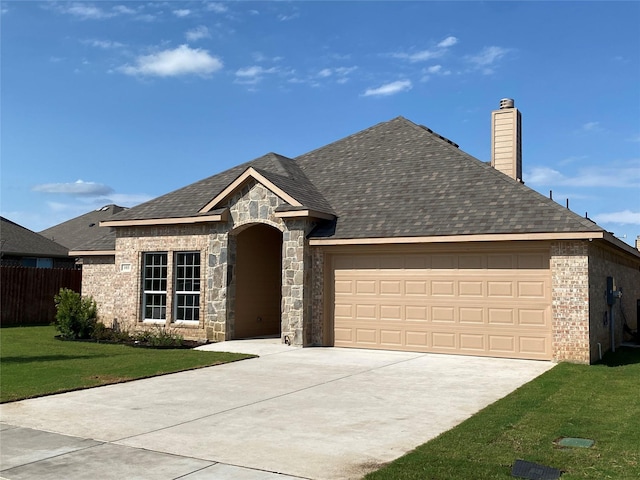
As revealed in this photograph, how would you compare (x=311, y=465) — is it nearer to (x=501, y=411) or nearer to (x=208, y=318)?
(x=501, y=411)

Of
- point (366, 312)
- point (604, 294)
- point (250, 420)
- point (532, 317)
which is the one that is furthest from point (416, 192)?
point (250, 420)

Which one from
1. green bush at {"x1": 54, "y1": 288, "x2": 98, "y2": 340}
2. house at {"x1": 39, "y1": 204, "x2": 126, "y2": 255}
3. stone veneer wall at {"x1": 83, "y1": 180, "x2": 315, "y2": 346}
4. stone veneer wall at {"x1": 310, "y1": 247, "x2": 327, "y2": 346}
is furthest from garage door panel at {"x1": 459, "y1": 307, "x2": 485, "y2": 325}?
house at {"x1": 39, "y1": 204, "x2": 126, "y2": 255}

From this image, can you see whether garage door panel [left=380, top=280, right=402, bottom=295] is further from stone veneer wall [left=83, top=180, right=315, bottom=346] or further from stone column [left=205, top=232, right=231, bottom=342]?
stone column [left=205, top=232, right=231, bottom=342]

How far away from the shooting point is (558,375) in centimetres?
1188

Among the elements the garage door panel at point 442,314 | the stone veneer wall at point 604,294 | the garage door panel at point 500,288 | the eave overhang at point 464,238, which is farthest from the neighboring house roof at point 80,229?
the stone veneer wall at point 604,294

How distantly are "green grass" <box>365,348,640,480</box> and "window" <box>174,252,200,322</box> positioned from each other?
1135 cm

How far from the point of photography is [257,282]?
19.7 m

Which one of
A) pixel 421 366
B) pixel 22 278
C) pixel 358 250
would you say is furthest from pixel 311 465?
pixel 22 278

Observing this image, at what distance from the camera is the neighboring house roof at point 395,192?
14.8 meters

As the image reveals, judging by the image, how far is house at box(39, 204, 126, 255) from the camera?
41.0 m

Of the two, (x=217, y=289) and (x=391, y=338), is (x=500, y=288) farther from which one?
(x=217, y=289)

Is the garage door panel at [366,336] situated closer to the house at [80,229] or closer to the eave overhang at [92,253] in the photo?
the eave overhang at [92,253]

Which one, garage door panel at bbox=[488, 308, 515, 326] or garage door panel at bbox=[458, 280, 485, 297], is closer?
garage door panel at bbox=[488, 308, 515, 326]

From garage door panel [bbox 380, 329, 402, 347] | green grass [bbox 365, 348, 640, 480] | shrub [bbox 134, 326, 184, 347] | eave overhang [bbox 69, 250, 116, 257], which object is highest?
eave overhang [bbox 69, 250, 116, 257]
